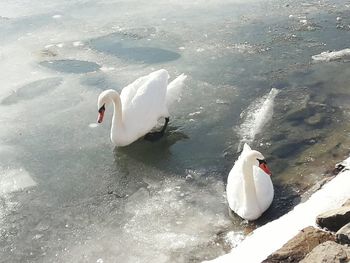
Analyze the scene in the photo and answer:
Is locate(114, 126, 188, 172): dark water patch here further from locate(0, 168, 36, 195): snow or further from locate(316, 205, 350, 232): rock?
locate(316, 205, 350, 232): rock

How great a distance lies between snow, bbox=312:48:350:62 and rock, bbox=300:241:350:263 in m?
5.57

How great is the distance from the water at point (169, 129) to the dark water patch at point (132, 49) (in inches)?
1.6

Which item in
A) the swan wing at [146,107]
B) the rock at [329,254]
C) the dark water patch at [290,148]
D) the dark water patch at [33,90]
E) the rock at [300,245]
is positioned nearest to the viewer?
the rock at [329,254]

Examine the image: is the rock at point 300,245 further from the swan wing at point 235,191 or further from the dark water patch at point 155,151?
the dark water patch at point 155,151

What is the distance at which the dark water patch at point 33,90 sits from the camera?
8430 mm

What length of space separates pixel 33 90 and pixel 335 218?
597 centimetres

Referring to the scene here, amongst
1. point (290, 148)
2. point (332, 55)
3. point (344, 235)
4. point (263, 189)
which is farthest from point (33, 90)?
point (344, 235)

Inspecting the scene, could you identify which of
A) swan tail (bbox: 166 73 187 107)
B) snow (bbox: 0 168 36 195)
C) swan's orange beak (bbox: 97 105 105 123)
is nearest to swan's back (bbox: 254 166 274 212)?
swan's orange beak (bbox: 97 105 105 123)

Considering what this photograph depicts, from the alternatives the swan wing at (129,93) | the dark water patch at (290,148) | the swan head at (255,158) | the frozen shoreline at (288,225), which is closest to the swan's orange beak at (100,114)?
the swan wing at (129,93)

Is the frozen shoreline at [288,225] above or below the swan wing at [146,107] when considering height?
below

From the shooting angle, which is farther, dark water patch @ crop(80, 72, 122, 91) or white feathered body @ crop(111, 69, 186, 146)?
dark water patch @ crop(80, 72, 122, 91)

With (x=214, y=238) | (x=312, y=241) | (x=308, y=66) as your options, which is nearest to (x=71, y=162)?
(x=214, y=238)

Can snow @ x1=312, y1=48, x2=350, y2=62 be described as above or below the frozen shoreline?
above

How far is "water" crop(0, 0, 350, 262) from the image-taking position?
5.38 metres
